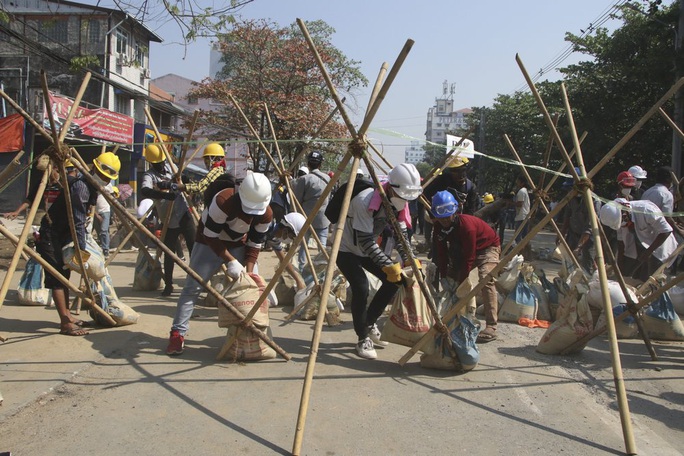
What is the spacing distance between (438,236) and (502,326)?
1.60 m

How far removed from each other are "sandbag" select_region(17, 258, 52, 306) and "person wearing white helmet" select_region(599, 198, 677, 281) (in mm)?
6112

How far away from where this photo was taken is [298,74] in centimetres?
2172

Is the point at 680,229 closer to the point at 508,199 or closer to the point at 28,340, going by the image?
the point at 508,199

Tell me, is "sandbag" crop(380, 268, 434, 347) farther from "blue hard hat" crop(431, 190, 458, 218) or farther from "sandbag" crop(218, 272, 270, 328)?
"sandbag" crop(218, 272, 270, 328)

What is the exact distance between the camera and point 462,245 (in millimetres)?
5211

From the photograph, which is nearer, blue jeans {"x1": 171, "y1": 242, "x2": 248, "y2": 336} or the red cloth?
blue jeans {"x1": 171, "y1": 242, "x2": 248, "y2": 336}

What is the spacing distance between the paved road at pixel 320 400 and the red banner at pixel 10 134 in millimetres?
15330

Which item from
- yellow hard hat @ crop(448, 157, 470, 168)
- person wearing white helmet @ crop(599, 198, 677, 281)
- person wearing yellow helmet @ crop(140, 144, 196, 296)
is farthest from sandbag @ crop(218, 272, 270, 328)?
person wearing white helmet @ crop(599, 198, 677, 281)

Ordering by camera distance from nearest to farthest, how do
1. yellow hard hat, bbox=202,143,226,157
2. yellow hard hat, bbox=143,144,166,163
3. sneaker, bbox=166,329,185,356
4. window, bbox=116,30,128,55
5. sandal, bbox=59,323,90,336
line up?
1. sneaker, bbox=166,329,185,356
2. sandal, bbox=59,323,90,336
3. yellow hard hat, bbox=143,144,166,163
4. yellow hard hat, bbox=202,143,226,157
5. window, bbox=116,30,128,55

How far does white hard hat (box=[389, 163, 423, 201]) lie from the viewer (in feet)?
15.2

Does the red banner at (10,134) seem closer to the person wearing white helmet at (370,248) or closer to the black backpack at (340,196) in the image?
the black backpack at (340,196)

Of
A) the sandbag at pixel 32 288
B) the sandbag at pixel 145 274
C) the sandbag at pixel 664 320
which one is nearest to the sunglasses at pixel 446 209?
the sandbag at pixel 664 320

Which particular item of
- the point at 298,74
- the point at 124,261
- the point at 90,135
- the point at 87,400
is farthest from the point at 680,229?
the point at 90,135

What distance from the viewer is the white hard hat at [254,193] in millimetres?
4559
